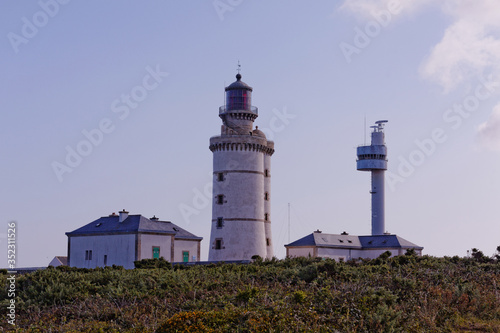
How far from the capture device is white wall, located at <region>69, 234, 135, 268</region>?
50.2m

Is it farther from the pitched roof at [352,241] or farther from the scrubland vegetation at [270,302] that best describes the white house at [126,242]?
the scrubland vegetation at [270,302]

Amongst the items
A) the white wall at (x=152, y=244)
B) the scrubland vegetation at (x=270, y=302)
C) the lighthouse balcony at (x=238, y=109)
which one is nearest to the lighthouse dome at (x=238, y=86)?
the lighthouse balcony at (x=238, y=109)

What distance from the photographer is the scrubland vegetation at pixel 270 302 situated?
1377 cm

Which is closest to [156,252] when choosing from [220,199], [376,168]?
[220,199]

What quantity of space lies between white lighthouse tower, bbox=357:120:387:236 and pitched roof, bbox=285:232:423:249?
18.0 meters

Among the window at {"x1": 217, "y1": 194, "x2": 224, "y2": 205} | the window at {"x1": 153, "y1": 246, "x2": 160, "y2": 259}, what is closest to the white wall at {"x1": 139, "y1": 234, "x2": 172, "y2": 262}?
the window at {"x1": 153, "y1": 246, "x2": 160, "y2": 259}

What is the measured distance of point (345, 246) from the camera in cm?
6862

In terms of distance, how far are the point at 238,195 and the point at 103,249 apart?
37.4ft

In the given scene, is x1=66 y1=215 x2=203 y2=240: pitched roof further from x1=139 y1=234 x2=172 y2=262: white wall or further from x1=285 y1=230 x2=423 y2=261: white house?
x1=285 y1=230 x2=423 y2=261: white house

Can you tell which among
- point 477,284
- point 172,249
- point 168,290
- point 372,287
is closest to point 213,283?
point 168,290

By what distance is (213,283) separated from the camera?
19.0 meters

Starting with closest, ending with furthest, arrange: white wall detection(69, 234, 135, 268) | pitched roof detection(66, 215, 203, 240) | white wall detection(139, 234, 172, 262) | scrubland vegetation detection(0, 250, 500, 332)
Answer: scrubland vegetation detection(0, 250, 500, 332) < white wall detection(139, 234, 172, 262) < white wall detection(69, 234, 135, 268) < pitched roof detection(66, 215, 203, 240)

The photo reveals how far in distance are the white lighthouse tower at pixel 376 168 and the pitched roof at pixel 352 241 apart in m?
18.0

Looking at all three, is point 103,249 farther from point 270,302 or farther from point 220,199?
point 270,302
